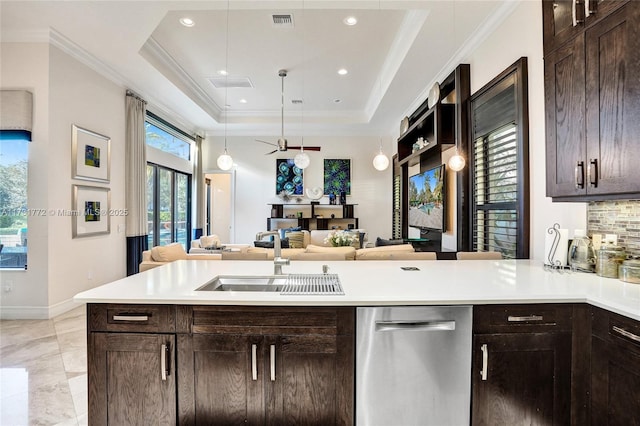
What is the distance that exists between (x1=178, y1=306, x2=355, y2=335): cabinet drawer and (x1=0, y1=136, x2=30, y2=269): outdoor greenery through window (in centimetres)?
371

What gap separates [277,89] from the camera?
596cm

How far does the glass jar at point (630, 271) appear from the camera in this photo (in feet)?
5.61

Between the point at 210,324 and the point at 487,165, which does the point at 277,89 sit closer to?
the point at 487,165

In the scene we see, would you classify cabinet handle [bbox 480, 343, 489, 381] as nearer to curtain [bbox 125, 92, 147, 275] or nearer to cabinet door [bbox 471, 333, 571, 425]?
cabinet door [bbox 471, 333, 571, 425]

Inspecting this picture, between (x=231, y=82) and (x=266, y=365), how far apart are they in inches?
209

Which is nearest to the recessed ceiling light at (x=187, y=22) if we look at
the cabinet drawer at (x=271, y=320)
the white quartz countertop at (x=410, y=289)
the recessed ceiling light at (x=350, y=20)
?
the recessed ceiling light at (x=350, y=20)

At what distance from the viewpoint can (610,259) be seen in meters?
1.88

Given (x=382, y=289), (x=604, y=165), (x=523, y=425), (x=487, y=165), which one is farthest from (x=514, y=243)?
(x=382, y=289)

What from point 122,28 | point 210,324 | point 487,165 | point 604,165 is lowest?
point 210,324

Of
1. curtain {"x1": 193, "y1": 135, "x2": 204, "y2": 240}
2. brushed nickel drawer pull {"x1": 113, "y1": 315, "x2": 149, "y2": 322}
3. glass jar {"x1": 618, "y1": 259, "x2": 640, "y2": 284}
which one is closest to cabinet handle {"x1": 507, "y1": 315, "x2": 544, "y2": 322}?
glass jar {"x1": 618, "y1": 259, "x2": 640, "y2": 284}

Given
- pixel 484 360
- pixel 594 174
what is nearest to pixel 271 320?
pixel 484 360

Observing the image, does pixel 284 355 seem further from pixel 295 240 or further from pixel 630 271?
pixel 295 240

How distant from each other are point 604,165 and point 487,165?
1.87 metres

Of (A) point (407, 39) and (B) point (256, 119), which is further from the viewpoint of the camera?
(B) point (256, 119)
